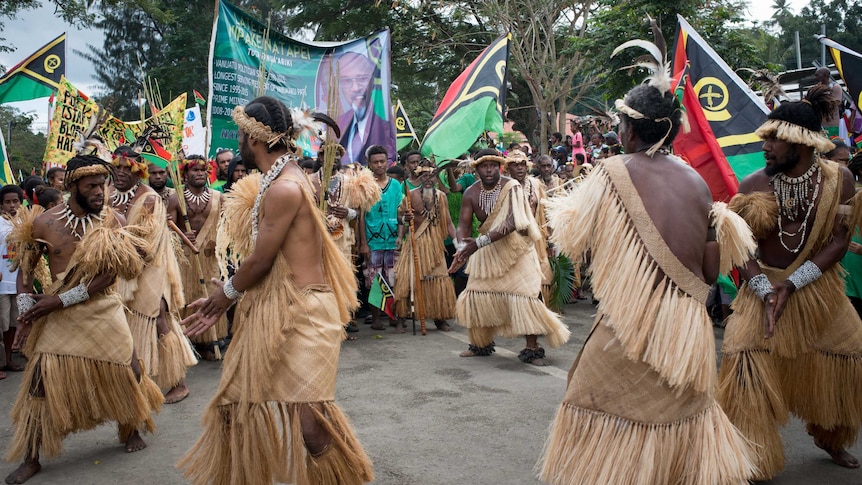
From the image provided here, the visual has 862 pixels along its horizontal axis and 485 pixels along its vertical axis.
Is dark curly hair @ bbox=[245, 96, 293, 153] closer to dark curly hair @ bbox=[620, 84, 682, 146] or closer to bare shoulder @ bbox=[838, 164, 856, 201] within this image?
dark curly hair @ bbox=[620, 84, 682, 146]

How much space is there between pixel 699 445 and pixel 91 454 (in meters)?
3.99

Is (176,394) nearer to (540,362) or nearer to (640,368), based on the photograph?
(540,362)

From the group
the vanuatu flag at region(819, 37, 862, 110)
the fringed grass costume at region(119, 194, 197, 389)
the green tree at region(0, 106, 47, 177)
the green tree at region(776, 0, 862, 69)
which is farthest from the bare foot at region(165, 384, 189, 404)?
the green tree at region(776, 0, 862, 69)

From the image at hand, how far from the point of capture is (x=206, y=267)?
8312mm

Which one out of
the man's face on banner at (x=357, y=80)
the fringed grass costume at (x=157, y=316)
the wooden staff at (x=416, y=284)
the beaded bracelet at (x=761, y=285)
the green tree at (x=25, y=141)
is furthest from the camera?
the green tree at (x=25, y=141)

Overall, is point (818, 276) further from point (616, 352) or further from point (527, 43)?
point (527, 43)

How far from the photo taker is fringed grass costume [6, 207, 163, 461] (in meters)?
4.71

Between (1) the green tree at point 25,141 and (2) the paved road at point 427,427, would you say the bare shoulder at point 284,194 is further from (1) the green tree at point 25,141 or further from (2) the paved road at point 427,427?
(1) the green tree at point 25,141

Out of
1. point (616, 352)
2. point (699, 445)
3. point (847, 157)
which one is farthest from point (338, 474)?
point (847, 157)

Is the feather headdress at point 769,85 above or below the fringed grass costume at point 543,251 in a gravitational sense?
above

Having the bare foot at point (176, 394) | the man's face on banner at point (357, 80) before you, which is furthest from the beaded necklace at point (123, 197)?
the man's face on banner at point (357, 80)

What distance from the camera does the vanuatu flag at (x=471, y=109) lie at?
28.6 feet

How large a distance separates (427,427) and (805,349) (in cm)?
254

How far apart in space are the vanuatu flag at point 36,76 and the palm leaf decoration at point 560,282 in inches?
322
